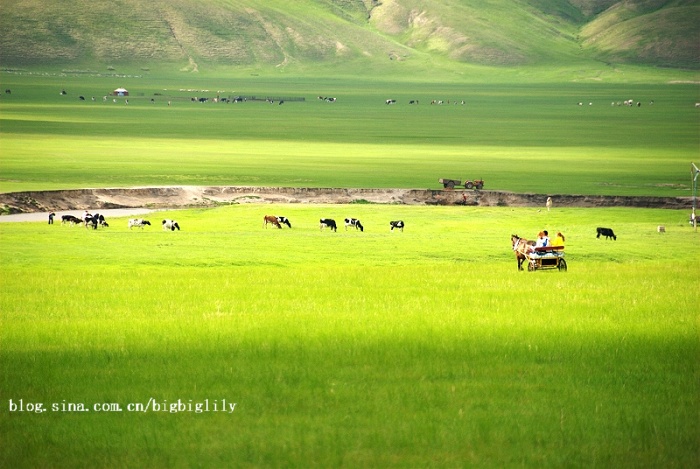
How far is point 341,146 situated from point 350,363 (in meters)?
76.2

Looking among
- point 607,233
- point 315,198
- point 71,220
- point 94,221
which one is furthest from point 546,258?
point 315,198

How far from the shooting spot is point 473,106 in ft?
562

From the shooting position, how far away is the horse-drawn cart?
28.3 metres

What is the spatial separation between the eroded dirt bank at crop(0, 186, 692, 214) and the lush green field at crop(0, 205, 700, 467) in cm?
2264

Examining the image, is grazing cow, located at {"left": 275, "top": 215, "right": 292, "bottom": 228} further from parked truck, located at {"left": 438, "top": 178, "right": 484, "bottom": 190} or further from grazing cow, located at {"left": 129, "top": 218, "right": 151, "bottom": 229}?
parked truck, located at {"left": 438, "top": 178, "right": 484, "bottom": 190}

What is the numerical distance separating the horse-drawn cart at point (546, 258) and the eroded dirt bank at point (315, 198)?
27287 mm

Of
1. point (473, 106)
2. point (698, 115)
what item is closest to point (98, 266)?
point (698, 115)

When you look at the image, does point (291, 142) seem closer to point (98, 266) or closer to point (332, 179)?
point (332, 179)

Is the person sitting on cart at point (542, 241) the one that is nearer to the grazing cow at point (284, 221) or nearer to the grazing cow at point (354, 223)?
the grazing cow at point (354, 223)

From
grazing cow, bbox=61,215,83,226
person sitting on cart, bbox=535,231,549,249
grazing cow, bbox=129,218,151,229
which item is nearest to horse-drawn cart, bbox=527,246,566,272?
person sitting on cart, bbox=535,231,549,249

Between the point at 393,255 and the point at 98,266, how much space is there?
28.2ft

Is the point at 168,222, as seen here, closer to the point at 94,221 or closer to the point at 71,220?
the point at 94,221

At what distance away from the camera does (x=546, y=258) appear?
93.1ft

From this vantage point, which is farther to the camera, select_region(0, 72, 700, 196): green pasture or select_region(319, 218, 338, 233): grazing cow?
select_region(0, 72, 700, 196): green pasture
